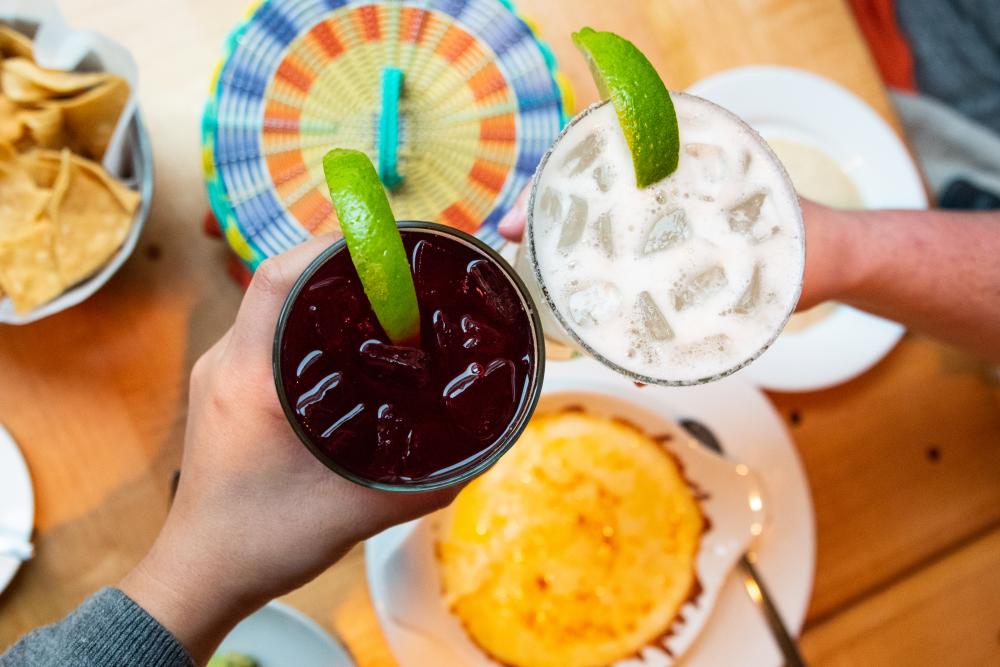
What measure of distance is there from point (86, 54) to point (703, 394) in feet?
3.18

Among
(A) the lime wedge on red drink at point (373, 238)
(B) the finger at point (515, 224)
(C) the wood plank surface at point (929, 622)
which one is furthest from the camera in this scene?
(C) the wood plank surface at point (929, 622)

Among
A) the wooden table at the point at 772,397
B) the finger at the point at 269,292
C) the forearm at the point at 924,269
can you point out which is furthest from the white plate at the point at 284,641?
the forearm at the point at 924,269

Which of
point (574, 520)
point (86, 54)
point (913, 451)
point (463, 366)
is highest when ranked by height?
point (86, 54)

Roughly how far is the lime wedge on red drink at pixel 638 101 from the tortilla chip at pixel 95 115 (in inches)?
25.2

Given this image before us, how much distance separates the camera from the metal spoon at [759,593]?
1.20 m

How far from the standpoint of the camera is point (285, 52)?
1089mm

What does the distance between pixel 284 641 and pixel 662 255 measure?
75cm

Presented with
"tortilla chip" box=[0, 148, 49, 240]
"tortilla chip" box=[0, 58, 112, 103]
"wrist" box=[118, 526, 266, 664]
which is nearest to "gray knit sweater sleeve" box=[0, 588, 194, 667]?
"wrist" box=[118, 526, 266, 664]

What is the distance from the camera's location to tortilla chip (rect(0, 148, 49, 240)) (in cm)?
104

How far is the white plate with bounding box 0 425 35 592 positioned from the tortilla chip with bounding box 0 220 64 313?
234 mm

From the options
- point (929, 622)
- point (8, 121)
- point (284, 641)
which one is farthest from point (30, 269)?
point (929, 622)

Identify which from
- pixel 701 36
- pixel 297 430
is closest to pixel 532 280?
pixel 297 430

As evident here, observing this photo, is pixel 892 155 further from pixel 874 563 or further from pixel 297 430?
pixel 297 430

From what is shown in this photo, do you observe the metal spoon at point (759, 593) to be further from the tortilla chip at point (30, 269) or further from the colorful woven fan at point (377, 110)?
the tortilla chip at point (30, 269)
